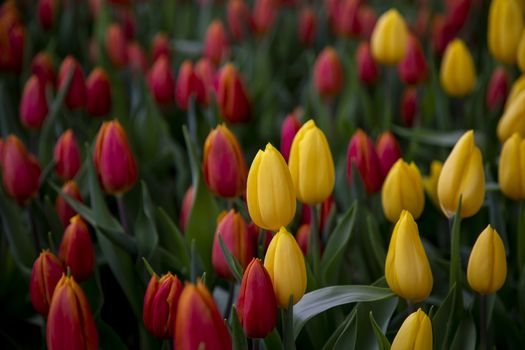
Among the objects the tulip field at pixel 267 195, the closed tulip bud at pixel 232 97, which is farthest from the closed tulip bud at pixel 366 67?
the closed tulip bud at pixel 232 97

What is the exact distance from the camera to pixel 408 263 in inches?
29.1

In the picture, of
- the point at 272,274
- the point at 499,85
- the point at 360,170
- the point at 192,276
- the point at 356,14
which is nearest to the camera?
the point at 272,274

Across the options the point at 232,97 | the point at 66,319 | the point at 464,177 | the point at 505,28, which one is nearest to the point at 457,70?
the point at 505,28

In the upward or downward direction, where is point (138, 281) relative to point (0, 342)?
upward

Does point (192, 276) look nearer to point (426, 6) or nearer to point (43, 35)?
point (43, 35)

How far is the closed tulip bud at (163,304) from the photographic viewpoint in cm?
74

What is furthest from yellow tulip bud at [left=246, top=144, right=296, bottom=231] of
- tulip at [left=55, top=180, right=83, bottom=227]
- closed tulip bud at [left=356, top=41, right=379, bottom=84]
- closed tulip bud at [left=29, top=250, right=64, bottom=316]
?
closed tulip bud at [left=356, top=41, right=379, bottom=84]

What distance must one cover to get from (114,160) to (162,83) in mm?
432

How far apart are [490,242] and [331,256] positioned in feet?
0.72

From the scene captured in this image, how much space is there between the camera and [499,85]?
4.42 feet

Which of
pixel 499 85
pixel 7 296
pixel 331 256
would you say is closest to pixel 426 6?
pixel 499 85

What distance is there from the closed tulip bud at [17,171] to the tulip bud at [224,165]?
9.7 inches

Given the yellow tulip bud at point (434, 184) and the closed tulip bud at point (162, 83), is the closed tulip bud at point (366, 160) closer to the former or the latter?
the yellow tulip bud at point (434, 184)

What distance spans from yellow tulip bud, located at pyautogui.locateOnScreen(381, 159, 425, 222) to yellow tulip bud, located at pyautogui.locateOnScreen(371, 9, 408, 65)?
497 mm
